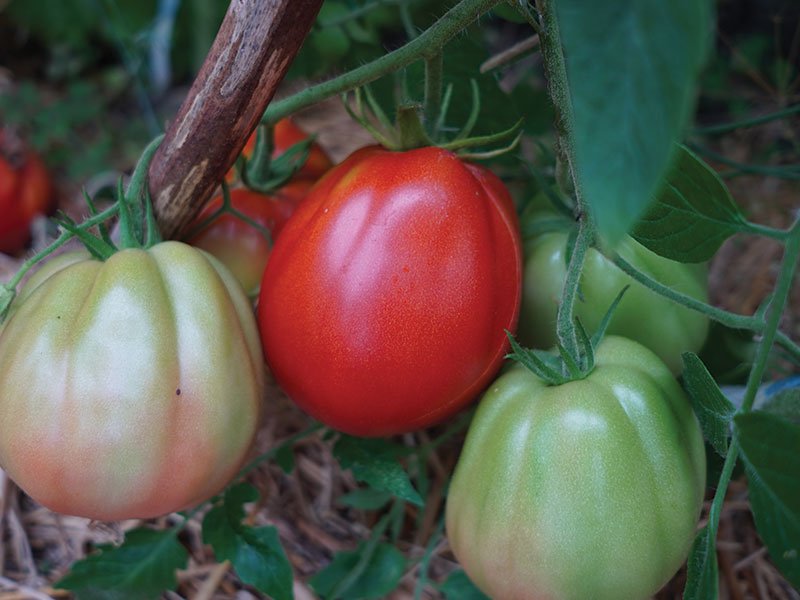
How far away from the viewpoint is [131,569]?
0.68 metres

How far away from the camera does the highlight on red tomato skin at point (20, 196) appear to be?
3.93 ft

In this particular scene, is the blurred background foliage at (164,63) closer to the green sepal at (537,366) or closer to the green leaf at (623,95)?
the green sepal at (537,366)

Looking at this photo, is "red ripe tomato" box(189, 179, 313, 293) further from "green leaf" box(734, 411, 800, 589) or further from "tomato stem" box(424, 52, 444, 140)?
"green leaf" box(734, 411, 800, 589)

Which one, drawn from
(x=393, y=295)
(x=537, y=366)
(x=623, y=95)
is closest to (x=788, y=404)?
(x=537, y=366)

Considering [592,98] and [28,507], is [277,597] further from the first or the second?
[592,98]

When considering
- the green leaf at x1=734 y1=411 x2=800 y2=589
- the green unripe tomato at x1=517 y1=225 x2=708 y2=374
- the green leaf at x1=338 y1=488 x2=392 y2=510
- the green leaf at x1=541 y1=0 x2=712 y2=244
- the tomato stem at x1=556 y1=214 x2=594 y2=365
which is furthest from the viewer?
the green leaf at x1=338 y1=488 x2=392 y2=510

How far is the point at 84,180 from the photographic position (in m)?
1.42

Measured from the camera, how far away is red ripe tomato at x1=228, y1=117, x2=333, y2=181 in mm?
832

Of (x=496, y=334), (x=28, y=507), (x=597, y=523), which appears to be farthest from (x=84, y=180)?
(x=597, y=523)

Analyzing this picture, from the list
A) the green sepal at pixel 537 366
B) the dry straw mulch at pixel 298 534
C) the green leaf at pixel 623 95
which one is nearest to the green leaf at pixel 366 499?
the dry straw mulch at pixel 298 534

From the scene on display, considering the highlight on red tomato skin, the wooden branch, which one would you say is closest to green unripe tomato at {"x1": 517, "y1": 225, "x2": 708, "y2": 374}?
the wooden branch

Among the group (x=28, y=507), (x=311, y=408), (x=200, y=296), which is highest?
(x=200, y=296)

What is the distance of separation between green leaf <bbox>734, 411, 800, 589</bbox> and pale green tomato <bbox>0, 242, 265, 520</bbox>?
0.34 metres

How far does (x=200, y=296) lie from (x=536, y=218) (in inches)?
13.5
